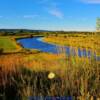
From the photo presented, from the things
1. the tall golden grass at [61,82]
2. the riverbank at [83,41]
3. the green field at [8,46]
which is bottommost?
the green field at [8,46]

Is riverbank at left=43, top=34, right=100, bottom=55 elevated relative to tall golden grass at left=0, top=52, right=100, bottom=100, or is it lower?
elevated

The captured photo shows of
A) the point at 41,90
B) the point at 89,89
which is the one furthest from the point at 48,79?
the point at 89,89

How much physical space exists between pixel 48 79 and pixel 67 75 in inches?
28.4

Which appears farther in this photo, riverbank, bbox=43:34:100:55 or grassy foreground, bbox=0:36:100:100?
riverbank, bbox=43:34:100:55

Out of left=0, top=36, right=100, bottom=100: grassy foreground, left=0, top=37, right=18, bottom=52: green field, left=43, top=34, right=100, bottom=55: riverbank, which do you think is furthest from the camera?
left=0, top=37, right=18, bottom=52: green field

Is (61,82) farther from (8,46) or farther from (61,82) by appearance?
(8,46)

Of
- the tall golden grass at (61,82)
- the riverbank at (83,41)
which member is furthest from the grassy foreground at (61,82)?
the riverbank at (83,41)

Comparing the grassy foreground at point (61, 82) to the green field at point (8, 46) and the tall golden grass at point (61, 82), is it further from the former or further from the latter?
the green field at point (8, 46)

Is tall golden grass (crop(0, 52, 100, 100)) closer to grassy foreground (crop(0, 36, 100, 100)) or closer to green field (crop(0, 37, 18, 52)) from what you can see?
grassy foreground (crop(0, 36, 100, 100))

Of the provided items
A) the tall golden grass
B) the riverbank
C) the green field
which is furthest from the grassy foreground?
the green field

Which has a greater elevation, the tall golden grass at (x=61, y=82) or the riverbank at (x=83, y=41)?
the riverbank at (x=83, y=41)

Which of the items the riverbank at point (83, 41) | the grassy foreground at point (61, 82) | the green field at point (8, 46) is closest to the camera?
the grassy foreground at point (61, 82)

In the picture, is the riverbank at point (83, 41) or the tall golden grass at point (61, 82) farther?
the riverbank at point (83, 41)

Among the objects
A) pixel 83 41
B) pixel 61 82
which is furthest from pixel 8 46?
pixel 61 82
